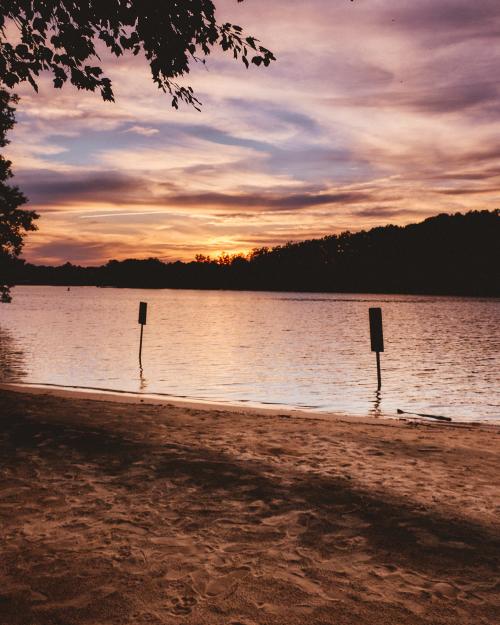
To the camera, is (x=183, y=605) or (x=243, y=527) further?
(x=243, y=527)

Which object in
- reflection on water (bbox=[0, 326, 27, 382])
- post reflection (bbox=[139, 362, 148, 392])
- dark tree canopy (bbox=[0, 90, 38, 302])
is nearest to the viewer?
post reflection (bbox=[139, 362, 148, 392])

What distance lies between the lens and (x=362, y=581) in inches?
211

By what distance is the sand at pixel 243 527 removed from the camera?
491 cm

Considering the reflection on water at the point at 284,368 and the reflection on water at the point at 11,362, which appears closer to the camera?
the reflection on water at the point at 284,368

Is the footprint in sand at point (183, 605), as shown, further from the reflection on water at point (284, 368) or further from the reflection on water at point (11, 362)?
the reflection on water at point (11, 362)

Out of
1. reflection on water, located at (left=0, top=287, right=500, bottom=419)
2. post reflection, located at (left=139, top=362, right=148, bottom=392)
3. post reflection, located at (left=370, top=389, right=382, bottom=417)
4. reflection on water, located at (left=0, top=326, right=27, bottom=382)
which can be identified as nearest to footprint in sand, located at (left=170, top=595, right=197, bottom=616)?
post reflection, located at (left=370, top=389, right=382, bottom=417)

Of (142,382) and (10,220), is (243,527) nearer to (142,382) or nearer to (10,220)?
(142,382)

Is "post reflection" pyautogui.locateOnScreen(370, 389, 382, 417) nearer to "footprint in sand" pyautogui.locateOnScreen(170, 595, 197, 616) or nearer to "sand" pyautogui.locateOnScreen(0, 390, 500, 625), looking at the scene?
"sand" pyautogui.locateOnScreen(0, 390, 500, 625)

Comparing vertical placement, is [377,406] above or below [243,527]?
below

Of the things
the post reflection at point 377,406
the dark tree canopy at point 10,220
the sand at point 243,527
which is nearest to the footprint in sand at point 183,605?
the sand at point 243,527

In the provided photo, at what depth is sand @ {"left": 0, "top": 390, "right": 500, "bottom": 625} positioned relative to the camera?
16.1ft

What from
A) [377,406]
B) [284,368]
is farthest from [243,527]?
[284,368]

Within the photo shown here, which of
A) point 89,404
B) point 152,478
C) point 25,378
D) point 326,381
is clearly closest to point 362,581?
point 152,478

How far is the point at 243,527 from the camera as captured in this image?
263 inches
